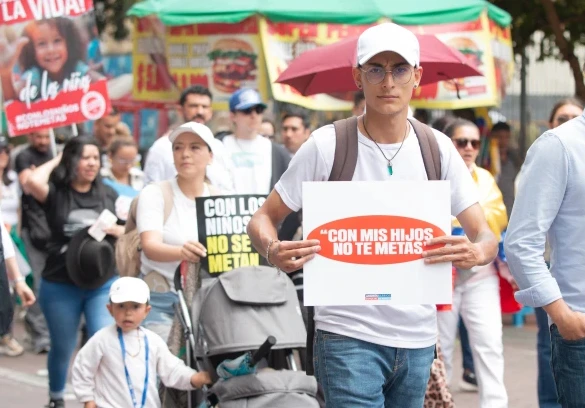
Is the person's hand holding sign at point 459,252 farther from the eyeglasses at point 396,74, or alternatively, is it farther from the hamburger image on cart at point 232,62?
the hamburger image on cart at point 232,62

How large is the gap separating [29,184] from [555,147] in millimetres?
4770

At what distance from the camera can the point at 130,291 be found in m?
6.21

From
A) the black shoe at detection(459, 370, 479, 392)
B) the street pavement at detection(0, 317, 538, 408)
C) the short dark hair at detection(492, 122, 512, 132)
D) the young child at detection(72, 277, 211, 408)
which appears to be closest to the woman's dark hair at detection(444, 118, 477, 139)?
the street pavement at detection(0, 317, 538, 408)

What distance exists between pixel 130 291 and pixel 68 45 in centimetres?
428

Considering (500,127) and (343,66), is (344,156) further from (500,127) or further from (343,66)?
(500,127)

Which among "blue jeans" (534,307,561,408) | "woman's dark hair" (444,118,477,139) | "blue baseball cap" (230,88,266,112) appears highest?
"blue baseball cap" (230,88,266,112)

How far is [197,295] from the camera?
6.11 m

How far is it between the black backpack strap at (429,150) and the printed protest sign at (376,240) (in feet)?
0.66

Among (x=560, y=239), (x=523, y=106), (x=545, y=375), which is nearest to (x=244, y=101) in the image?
(x=545, y=375)

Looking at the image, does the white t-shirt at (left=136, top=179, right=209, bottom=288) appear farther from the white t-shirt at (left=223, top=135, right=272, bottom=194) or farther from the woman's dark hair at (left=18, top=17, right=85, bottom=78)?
the woman's dark hair at (left=18, top=17, right=85, bottom=78)

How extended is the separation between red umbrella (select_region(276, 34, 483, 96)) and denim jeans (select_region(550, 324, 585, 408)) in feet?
13.5

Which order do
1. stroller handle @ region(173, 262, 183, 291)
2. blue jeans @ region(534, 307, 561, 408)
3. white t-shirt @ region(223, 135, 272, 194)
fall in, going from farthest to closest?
white t-shirt @ region(223, 135, 272, 194) → blue jeans @ region(534, 307, 561, 408) → stroller handle @ region(173, 262, 183, 291)

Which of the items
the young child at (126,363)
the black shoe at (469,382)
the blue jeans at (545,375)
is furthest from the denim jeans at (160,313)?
the black shoe at (469,382)

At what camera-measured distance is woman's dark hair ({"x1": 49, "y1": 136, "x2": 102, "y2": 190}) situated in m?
8.00
